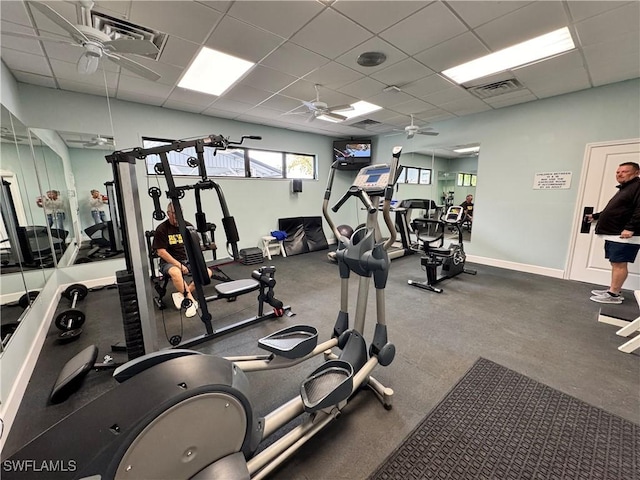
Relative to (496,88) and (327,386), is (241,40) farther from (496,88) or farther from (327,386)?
(496,88)

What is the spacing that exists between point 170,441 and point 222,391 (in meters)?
0.23

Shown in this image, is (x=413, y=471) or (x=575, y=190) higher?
(x=575, y=190)

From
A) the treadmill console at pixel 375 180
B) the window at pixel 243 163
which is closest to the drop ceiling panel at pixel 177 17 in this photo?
the treadmill console at pixel 375 180

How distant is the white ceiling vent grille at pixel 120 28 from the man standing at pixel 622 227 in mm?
5299

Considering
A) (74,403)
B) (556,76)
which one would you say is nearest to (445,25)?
(556,76)

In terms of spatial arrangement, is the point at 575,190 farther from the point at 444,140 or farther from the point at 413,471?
the point at 413,471

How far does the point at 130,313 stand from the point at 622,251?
5.16m

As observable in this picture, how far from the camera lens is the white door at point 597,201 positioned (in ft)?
12.1

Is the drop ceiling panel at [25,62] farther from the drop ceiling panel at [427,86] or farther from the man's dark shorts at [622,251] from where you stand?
the man's dark shorts at [622,251]

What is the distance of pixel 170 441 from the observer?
39.0 inches

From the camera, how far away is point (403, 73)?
10.7ft

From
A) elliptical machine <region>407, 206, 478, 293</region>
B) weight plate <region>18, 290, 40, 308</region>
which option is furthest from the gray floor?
weight plate <region>18, 290, 40, 308</region>

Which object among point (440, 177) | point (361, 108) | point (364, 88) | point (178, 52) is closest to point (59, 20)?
point (178, 52)

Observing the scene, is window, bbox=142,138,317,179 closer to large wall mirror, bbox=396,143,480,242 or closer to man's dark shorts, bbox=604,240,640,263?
large wall mirror, bbox=396,143,480,242
